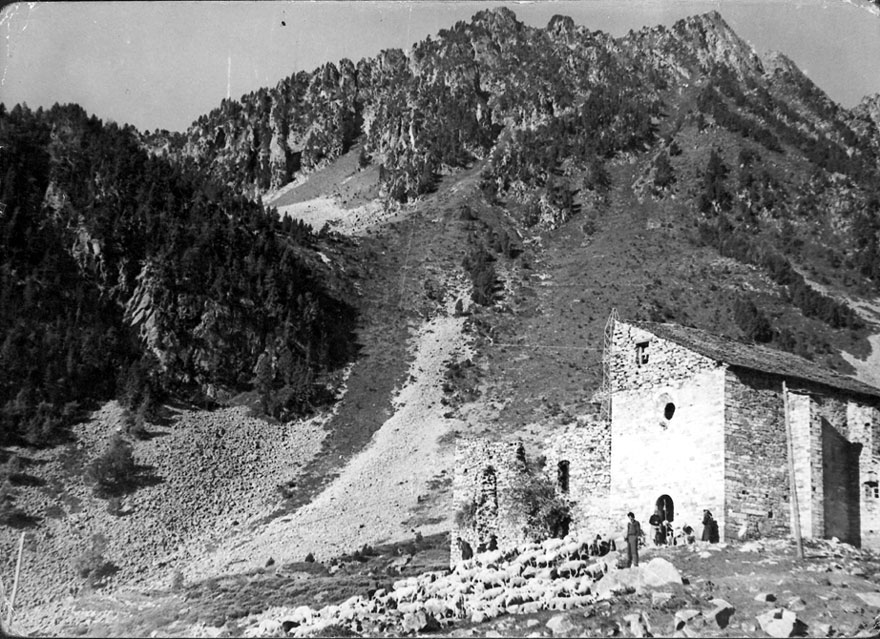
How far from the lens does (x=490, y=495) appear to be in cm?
3212

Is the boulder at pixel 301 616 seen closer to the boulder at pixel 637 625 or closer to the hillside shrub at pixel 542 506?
the hillside shrub at pixel 542 506

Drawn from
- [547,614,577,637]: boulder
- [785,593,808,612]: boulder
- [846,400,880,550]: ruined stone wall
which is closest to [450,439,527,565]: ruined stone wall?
[846,400,880,550]: ruined stone wall

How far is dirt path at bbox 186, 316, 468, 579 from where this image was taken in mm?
51688

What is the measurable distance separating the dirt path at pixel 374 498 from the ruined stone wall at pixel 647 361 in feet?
79.5

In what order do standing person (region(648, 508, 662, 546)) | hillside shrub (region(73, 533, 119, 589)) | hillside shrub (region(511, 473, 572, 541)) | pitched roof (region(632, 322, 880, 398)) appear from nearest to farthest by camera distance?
standing person (region(648, 508, 662, 546)), pitched roof (region(632, 322, 880, 398)), hillside shrub (region(511, 473, 572, 541)), hillside shrub (region(73, 533, 119, 589))

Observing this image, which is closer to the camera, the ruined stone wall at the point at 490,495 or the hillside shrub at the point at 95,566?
the ruined stone wall at the point at 490,495

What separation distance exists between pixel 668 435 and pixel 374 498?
33547 millimetres

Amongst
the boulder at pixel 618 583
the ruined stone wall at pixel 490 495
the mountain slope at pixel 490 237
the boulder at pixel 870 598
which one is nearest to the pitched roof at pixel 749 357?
the ruined stone wall at pixel 490 495

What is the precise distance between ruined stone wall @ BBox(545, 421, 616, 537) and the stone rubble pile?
2.43 metres

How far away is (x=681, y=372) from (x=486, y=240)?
273 feet

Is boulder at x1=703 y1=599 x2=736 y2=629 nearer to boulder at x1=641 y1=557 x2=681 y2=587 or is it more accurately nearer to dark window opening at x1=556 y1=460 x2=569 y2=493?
boulder at x1=641 y1=557 x2=681 y2=587

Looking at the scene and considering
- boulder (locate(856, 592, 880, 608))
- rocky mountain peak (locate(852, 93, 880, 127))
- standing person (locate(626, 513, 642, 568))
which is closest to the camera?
boulder (locate(856, 592, 880, 608))

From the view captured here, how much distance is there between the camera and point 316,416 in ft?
237

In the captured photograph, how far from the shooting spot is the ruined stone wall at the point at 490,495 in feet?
103
